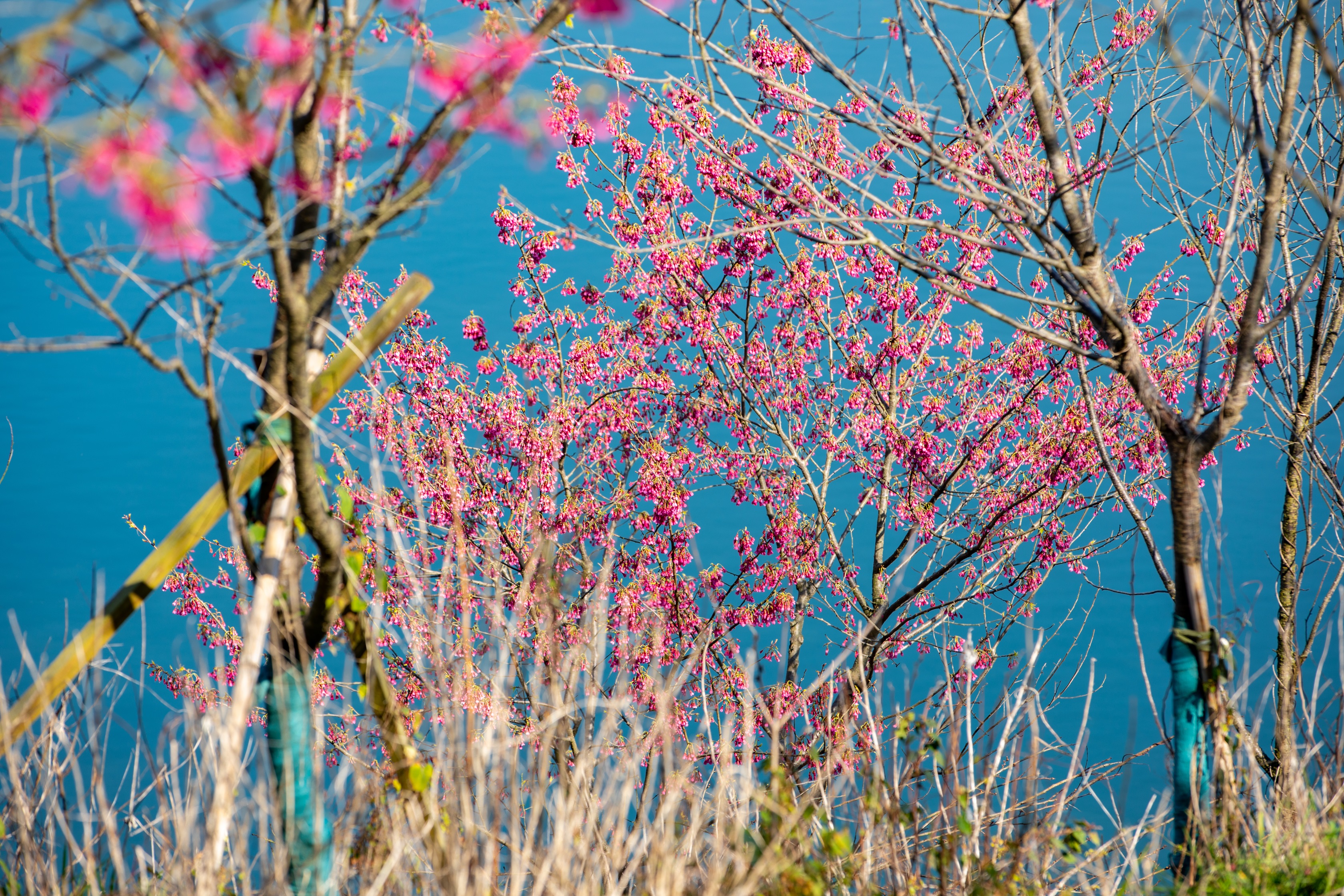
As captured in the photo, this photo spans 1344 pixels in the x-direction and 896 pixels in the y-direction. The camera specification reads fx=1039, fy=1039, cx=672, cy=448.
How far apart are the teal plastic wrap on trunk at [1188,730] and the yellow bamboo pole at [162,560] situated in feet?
5.69

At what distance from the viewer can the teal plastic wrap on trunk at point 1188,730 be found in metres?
→ 2.19

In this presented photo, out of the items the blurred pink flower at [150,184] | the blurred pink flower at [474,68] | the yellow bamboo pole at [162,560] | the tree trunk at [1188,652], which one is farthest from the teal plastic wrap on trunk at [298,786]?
the tree trunk at [1188,652]

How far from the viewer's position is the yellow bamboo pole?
6.03 ft

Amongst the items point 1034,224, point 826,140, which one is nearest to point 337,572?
point 1034,224

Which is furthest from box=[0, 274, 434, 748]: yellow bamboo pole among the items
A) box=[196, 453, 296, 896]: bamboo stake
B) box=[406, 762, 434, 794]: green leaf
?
box=[406, 762, 434, 794]: green leaf

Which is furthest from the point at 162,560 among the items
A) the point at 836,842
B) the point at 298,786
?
the point at 836,842

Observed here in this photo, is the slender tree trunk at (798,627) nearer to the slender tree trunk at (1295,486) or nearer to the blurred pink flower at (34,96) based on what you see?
the slender tree trunk at (1295,486)

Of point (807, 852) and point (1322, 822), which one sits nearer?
point (807, 852)

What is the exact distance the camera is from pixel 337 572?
1.89m

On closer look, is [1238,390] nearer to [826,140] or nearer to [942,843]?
[942,843]

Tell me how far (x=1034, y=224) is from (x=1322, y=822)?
59.4 inches

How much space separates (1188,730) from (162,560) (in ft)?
6.84

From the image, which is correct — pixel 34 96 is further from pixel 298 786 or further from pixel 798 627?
pixel 798 627

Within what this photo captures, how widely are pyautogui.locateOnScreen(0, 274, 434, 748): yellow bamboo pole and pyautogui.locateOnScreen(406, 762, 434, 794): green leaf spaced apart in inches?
21.9
